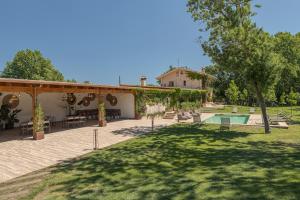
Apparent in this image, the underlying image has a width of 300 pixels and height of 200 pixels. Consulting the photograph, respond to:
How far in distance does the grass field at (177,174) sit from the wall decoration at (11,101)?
36.0 feet

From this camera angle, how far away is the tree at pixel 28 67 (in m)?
50.8

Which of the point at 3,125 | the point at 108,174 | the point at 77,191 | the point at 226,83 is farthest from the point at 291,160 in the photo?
the point at 226,83

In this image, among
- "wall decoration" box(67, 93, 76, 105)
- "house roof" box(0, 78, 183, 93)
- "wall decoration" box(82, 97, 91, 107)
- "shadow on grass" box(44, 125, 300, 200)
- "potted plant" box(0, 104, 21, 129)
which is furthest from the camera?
"wall decoration" box(82, 97, 91, 107)

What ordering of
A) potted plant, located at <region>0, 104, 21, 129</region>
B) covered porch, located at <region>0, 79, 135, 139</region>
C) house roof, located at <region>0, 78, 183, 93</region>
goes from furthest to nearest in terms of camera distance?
potted plant, located at <region>0, 104, 21, 129</region> < covered porch, located at <region>0, 79, 135, 139</region> < house roof, located at <region>0, 78, 183, 93</region>

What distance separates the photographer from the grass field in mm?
5387

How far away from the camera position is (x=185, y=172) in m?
6.89

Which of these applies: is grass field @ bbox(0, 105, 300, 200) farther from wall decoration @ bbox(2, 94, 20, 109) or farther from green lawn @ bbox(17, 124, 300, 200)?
wall decoration @ bbox(2, 94, 20, 109)

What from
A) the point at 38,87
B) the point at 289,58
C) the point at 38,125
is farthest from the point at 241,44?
the point at 289,58

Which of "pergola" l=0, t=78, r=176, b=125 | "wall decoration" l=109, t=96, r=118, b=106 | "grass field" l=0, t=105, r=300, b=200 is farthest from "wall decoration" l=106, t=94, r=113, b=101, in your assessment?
"grass field" l=0, t=105, r=300, b=200

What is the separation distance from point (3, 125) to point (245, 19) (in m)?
18.0

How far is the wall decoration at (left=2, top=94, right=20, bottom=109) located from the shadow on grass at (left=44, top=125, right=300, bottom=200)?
11.1 metres

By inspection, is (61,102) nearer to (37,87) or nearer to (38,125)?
(37,87)

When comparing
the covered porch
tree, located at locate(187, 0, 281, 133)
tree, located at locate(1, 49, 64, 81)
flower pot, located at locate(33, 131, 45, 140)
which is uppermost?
tree, located at locate(1, 49, 64, 81)

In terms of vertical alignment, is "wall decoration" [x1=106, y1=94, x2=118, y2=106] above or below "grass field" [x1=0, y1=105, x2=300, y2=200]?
above
